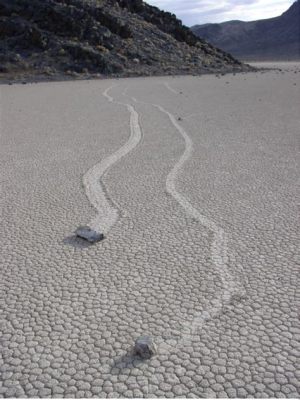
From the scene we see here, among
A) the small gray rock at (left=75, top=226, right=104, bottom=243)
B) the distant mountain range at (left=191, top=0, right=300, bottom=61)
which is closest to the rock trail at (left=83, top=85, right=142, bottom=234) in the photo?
the small gray rock at (left=75, top=226, right=104, bottom=243)

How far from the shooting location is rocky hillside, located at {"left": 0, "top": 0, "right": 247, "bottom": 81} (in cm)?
3616

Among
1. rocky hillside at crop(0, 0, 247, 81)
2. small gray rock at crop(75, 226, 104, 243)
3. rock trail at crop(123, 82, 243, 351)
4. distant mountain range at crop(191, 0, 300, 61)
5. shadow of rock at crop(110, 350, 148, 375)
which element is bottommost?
shadow of rock at crop(110, 350, 148, 375)

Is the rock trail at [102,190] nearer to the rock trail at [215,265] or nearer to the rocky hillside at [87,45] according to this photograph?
the rock trail at [215,265]

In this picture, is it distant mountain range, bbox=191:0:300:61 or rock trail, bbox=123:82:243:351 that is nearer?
rock trail, bbox=123:82:243:351

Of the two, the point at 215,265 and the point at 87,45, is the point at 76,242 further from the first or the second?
the point at 87,45

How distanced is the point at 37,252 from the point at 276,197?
275 cm

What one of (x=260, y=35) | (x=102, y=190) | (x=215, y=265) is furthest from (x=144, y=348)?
(x=260, y=35)

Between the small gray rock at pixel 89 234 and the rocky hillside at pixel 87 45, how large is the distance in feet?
97.3

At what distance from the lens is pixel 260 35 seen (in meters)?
149

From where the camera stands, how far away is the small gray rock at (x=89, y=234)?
4.21 meters

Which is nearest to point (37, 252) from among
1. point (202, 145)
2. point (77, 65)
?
point (202, 145)

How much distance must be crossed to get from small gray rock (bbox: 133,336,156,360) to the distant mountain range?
410 feet

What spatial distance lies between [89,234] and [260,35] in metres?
158

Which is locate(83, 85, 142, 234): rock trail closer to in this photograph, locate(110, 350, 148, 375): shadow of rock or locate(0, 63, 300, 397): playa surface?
locate(0, 63, 300, 397): playa surface
